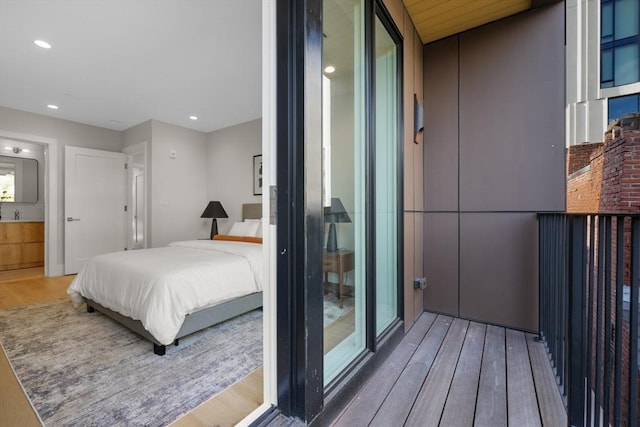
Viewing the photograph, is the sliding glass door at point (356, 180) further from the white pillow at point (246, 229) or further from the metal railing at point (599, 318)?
the white pillow at point (246, 229)

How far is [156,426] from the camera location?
4.48 feet

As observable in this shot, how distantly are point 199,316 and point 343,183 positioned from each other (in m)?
1.66

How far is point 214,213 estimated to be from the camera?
17.1 feet

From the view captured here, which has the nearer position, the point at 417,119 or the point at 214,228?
the point at 417,119

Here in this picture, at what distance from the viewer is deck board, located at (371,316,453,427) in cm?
131

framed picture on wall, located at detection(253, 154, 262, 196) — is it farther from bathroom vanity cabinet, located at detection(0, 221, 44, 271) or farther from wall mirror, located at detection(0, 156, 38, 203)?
wall mirror, located at detection(0, 156, 38, 203)

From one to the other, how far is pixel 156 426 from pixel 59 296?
127 inches

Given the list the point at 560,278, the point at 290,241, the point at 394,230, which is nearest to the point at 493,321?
the point at 560,278

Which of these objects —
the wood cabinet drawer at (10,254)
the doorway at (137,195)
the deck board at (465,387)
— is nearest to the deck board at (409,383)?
the deck board at (465,387)

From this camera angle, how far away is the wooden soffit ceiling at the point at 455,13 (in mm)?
2125

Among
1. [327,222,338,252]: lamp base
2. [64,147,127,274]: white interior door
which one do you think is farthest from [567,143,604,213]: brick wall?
[64,147,127,274]: white interior door

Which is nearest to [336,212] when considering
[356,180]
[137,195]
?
[356,180]

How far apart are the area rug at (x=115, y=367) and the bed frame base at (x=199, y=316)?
93 mm

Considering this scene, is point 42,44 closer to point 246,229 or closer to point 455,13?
point 246,229
